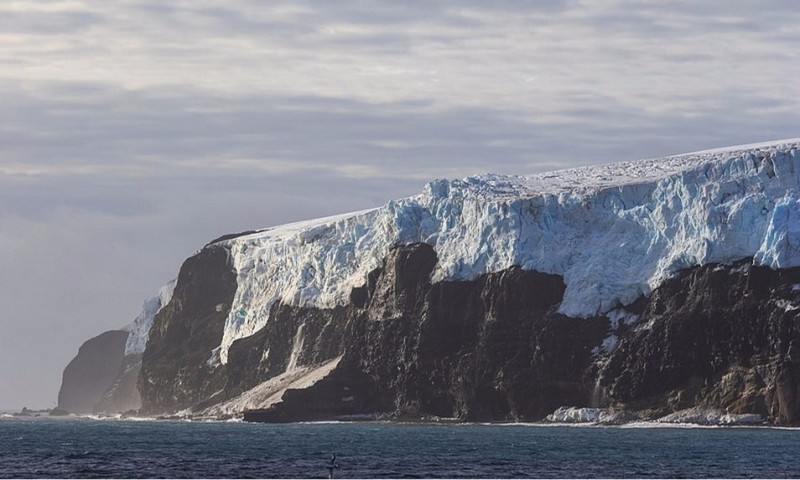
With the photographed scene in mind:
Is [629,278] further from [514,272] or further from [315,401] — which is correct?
[315,401]

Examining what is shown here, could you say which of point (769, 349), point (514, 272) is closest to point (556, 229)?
point (514, 272)

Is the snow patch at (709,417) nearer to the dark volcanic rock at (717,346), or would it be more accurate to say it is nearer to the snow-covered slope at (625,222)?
the dark volcanic rock at (717,346)

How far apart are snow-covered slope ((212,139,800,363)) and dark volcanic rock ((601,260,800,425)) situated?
242 centimetres

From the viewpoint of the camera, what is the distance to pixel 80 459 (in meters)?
118

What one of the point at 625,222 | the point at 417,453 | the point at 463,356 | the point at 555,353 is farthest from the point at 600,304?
the point at 417,453

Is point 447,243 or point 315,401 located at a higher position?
point 447,243

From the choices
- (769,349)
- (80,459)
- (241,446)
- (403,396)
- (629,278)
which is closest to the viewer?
(80,459)

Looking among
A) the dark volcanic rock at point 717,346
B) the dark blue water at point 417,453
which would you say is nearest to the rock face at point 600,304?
the dark volcanic rock at point 717,346

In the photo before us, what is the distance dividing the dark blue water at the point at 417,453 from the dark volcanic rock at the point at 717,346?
990 cm

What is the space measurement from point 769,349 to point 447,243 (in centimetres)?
4596

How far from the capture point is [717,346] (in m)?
170

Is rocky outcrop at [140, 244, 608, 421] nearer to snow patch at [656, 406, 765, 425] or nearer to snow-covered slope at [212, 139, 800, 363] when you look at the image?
snow-covered slope at [212, 139, 800, 363]

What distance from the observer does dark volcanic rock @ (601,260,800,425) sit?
538 feet

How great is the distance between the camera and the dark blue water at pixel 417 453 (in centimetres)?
10419
